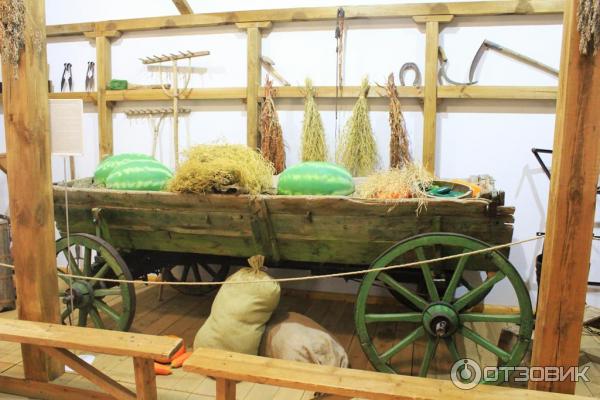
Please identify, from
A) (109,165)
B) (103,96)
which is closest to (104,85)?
(103,96)

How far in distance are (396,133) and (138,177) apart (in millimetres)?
1751

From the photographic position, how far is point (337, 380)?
1.89 metres

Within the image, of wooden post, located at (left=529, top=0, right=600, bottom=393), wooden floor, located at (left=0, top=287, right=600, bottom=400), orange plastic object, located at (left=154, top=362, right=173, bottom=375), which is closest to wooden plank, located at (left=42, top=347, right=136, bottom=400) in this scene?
wooden floor, located at (left=0, top=287, right=600, bottom=400)

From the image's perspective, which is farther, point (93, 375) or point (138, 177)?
point (138, 177)

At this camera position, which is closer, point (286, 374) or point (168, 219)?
point (286, 374)

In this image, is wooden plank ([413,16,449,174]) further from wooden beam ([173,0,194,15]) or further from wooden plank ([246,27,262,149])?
wooden beam ([173,0,194,15])

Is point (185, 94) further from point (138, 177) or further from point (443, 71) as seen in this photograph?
point (443, 71)

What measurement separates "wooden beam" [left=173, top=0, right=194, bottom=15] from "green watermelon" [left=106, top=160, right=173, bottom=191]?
154cm

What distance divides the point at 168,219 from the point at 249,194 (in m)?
0.53

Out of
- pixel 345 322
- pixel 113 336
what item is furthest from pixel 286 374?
pixel 345 322

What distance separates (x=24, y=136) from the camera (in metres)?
Result: 2.31

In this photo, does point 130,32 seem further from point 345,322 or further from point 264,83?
point 345,322

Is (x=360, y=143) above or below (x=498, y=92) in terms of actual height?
below

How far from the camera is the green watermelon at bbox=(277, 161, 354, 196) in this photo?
Answer: 8.44ft
